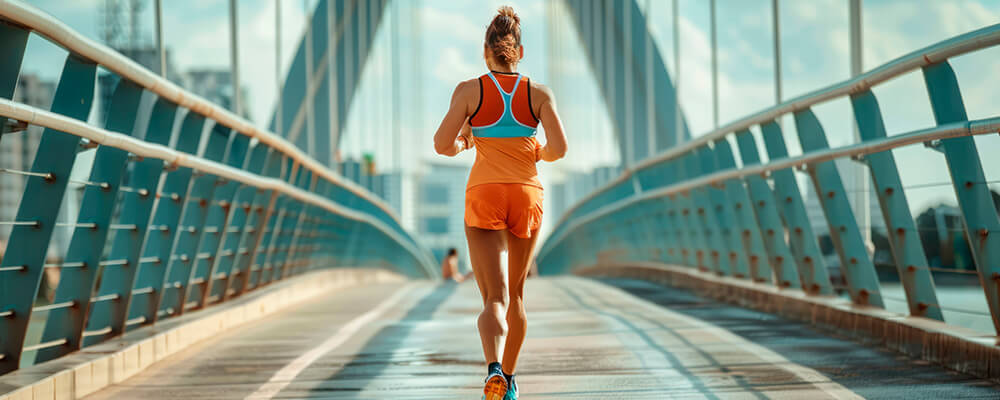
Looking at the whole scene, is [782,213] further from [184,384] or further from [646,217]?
[646,217]

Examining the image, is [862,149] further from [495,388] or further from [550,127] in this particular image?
[495,388]

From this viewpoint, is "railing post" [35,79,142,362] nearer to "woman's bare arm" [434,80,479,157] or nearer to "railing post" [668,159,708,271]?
"woman's bare arm" [434,80,479,157]

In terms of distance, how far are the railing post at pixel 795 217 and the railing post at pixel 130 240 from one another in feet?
12.2

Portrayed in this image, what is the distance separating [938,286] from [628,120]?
23790mm

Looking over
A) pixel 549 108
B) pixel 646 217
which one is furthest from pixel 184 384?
pixel 646 217

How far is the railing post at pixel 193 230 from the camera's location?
676cm

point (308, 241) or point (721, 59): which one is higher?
point (721, 59)

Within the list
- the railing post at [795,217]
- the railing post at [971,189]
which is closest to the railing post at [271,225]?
the railing post at [795,217]

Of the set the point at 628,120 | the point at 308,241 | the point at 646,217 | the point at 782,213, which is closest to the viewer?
the point at 782,213

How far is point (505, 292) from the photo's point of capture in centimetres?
390

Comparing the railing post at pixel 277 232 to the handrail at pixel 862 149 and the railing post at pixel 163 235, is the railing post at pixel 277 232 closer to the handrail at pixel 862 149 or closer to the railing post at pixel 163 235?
Result: the handrail at pixel 862 149

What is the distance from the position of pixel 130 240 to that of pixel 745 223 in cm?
482

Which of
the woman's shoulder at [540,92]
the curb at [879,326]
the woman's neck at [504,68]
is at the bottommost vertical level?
the curb at [879,326]

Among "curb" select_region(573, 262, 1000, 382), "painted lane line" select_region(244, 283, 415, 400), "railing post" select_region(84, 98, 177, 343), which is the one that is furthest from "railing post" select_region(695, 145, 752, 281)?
"railing post" select_region(84, 98, 177, 343)
